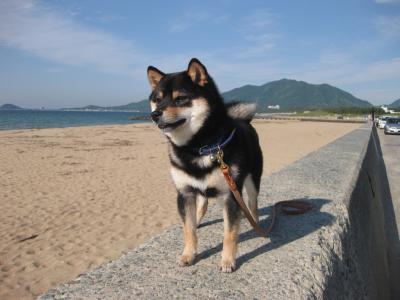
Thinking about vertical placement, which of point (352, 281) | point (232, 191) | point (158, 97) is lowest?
point (352, 281)

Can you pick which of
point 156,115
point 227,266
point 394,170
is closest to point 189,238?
point 227,266

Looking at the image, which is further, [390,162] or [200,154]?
[390,162]

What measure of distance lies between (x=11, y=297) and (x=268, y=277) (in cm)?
354

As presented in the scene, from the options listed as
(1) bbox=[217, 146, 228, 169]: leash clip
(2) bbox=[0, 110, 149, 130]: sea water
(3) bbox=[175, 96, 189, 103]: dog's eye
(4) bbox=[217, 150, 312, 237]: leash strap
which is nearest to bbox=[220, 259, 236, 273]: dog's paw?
(4) bbox=[217, 150, 312, 237]: leash strap

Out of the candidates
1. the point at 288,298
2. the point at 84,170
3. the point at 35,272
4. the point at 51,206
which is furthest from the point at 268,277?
the point at 84,170

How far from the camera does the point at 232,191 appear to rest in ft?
8.39

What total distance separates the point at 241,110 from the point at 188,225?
4.14 feet

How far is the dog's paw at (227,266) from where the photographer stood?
2.29m

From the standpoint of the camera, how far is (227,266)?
231cm

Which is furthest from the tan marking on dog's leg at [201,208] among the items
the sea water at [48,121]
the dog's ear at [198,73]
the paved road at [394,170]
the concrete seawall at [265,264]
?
the sea water at [48,121]

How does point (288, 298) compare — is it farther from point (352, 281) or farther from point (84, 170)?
point (84, 170)

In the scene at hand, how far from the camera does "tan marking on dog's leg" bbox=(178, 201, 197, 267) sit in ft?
7.84

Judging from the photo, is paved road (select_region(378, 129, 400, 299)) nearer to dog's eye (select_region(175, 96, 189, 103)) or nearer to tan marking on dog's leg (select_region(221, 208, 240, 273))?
tan marking on dog's leg (select_region(221, 208, 240, 273))

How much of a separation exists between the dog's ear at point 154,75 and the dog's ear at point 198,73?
12.3 inches
